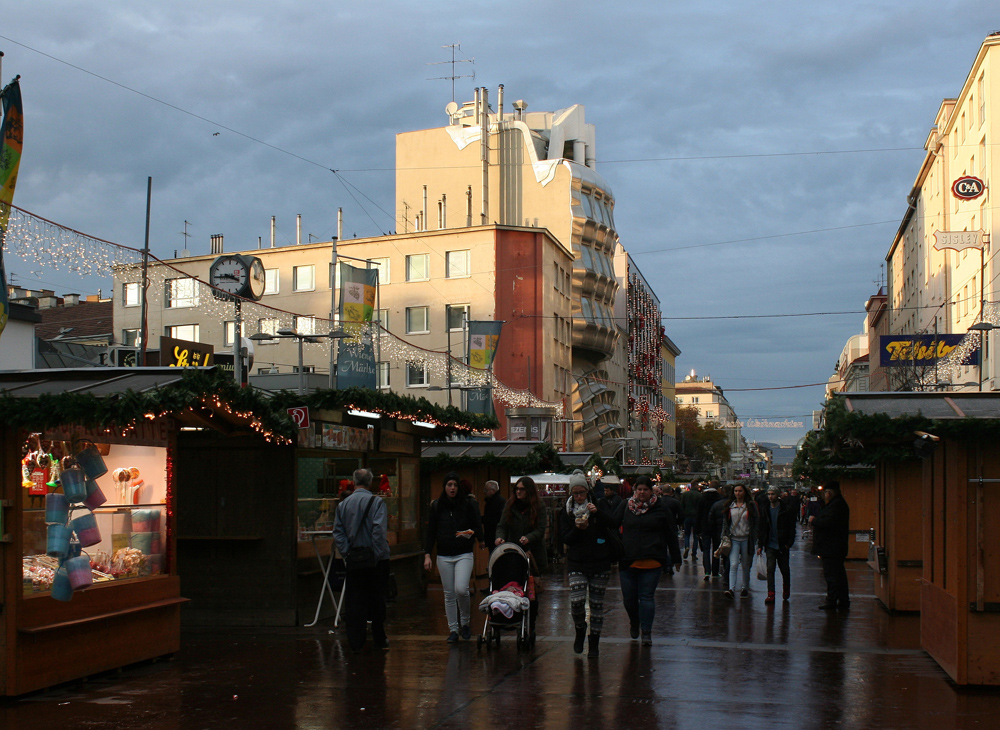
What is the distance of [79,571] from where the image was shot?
9320 millimetres

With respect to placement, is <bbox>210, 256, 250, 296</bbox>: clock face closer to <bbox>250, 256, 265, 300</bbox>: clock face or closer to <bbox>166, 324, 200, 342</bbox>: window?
<bbox>250, 256, 265, 300</bbox>: clock face

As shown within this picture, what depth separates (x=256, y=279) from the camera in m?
31.5

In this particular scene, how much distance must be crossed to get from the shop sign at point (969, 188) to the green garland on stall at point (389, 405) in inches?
1099

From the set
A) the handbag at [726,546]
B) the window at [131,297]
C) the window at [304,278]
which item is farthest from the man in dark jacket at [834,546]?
the window at [131,297]

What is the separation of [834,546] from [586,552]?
18.6 feet

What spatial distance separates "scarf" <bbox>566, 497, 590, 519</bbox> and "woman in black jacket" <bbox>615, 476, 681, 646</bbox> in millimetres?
446

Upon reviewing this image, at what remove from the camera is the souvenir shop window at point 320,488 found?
43.8 ft

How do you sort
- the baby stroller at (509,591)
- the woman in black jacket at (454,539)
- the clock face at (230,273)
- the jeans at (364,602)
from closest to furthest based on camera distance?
the baby stroller at (509,591), the jeans at (364,602), the woman in black jacket at (454,539), the clock face at (230,273)

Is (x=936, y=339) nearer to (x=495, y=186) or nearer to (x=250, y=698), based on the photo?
(x=250, y=698)

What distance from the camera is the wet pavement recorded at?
25.7 ft

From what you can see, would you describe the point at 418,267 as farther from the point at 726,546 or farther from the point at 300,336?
the point at 726,546

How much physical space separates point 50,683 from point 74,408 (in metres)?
2.36

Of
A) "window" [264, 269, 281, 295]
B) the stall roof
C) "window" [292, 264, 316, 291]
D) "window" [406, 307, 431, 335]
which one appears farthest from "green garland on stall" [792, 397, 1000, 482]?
"window" [264, 269, 281, 295]

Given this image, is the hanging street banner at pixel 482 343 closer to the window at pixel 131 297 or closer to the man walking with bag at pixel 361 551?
the window at pixel 131 297
